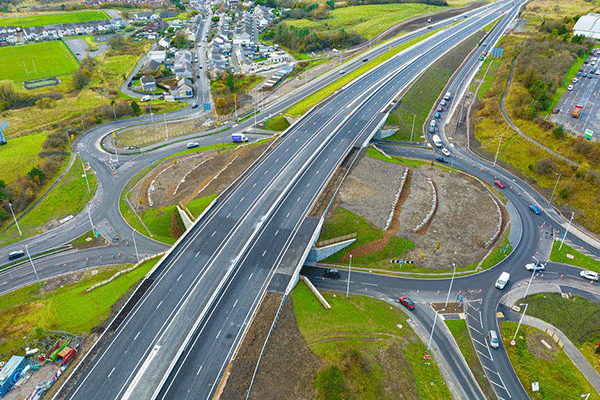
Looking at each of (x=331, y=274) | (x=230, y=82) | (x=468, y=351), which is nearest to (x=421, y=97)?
(x=230, y=82)

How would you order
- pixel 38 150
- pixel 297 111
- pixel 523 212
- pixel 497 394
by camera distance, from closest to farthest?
1. pixel 497 394
2. pixel 523 212
3. pixel 38 150
4. pixel 297 111

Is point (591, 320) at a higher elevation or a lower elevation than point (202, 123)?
lower

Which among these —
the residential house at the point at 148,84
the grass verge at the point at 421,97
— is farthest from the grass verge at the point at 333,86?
the residential house at the point at 148,84

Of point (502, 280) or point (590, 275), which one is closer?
point (502, 280)

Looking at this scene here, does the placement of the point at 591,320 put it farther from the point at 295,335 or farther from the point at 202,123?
the point at 202,123

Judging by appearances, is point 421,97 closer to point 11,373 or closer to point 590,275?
point 590,275

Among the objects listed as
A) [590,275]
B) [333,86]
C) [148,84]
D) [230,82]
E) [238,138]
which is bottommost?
[590,275]

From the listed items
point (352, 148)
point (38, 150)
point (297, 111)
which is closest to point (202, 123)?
point (297, 111)

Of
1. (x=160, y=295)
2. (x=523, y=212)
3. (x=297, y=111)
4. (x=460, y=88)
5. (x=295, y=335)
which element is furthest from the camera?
(x=460, y=88)
